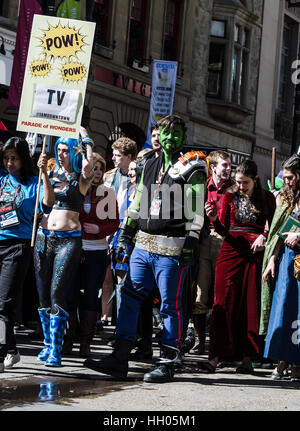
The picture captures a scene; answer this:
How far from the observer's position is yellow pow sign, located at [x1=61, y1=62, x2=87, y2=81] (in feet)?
A: 24.3

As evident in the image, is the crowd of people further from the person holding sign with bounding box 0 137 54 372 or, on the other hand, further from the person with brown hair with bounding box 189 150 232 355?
the person with brown hair with bounding box 189 150 232 355

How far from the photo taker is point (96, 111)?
2084cm

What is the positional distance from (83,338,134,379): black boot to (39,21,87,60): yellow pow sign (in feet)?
8.59

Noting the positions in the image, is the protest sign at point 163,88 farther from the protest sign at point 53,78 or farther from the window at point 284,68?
the protest sign at point 53,78

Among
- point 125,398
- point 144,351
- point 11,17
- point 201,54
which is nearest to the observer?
point 125,398

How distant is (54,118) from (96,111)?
535 inches

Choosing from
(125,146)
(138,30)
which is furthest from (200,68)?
(125,146)

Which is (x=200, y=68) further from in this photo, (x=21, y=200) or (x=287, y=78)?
(x=21, y=200)

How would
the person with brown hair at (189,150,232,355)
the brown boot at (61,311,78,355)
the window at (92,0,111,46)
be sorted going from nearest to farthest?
the brown boot at (61,311,78,355), the person with brown hair at (189,150,232,355), the window at (92,0,111,46)

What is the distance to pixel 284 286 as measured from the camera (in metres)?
7.20

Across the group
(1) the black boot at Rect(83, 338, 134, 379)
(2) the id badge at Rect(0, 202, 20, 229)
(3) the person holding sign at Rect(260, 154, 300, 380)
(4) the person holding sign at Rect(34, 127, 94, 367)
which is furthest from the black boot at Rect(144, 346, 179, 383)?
(2) the id badge at Rect(0, 202, 20, 229)

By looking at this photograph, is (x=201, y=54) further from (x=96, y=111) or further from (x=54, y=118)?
(x=54, y=118)

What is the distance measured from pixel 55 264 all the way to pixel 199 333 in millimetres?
2424

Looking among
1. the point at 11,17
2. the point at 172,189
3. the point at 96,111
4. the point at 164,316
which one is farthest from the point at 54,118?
the point at 96,111
